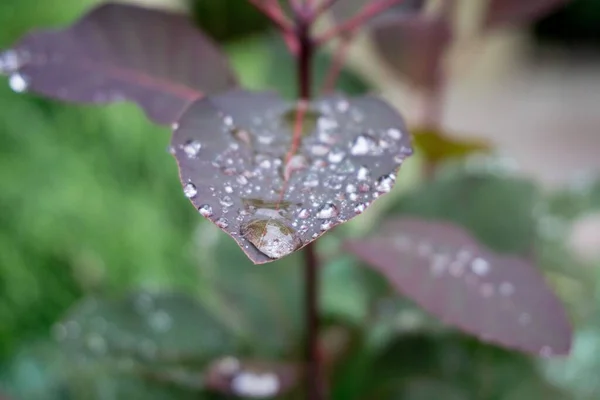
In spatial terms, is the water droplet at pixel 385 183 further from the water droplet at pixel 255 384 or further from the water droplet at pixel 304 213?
the water droplet at pixel 255 384

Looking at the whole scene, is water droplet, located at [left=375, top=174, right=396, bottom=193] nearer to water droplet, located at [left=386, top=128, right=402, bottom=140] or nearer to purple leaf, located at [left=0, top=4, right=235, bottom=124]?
water droplet, located at [left=386, top=128, right=402, bottom=140]

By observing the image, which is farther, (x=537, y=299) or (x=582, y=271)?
(x=582, y=271)

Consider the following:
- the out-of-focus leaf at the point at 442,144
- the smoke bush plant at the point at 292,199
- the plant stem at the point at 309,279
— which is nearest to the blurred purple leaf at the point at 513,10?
the smoke bush plant at the point at 292,199

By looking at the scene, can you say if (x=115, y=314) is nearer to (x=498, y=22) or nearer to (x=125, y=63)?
(x=125, y=63)

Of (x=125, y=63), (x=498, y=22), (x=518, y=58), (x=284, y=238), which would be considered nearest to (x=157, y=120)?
(x=125, y=63)

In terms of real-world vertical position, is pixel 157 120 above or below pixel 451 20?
below

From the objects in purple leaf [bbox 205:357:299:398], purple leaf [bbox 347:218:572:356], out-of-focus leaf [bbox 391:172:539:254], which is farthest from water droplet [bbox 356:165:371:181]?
out-of-focus leaf [bbox 391:172:539:254]
